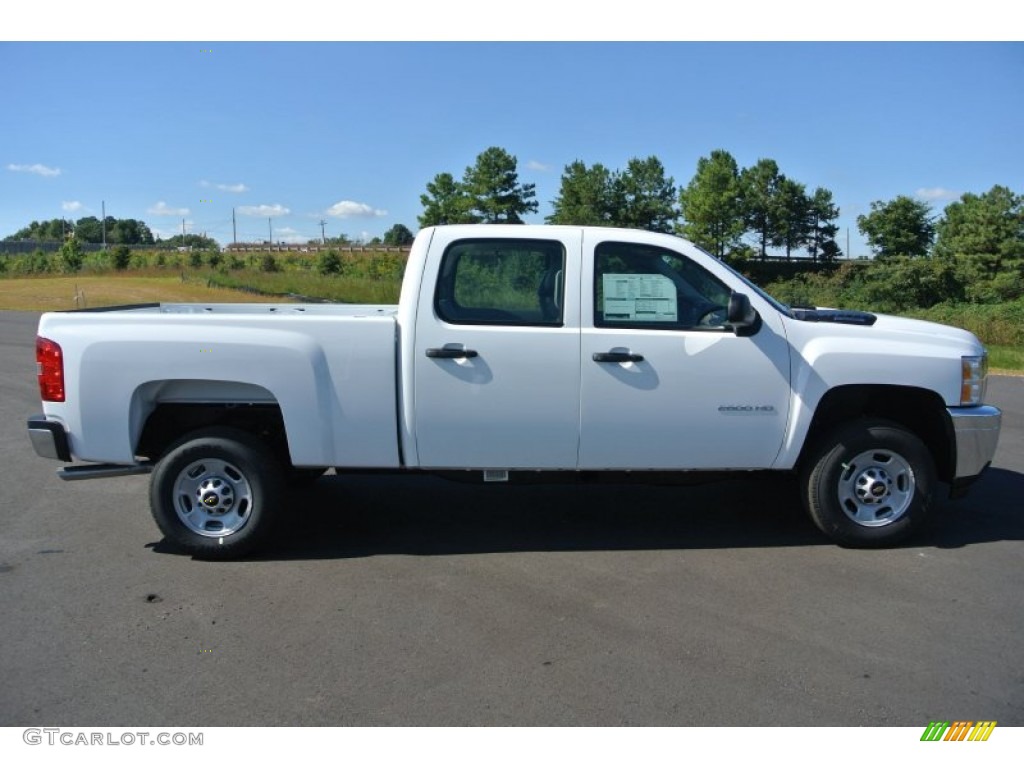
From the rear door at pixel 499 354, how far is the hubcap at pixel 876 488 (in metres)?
1.81

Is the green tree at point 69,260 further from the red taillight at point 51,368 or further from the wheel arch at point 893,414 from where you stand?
the wheel arch at point 893,414

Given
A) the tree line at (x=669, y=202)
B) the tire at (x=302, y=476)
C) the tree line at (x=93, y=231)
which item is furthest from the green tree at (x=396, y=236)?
the tire at (x=302, y=476)

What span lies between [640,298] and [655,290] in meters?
0.11

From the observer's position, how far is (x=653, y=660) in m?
4.17

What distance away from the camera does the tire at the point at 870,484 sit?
223 inches

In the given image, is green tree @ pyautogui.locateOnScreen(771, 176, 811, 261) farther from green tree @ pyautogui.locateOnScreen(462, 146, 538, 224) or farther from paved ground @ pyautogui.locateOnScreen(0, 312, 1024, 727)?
paved ground @ pyautogui.locateOnScreen(0, 312, 1024, 727)

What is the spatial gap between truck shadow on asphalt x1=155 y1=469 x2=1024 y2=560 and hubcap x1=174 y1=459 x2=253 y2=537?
0.32 m

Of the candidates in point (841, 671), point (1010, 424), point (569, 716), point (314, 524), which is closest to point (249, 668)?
point (569, 716)

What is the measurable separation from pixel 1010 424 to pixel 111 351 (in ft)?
31.7

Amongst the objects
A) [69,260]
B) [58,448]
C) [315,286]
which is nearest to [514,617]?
A: [58,448]

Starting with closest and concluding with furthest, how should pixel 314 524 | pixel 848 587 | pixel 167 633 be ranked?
pixel 167 633 < pixel 848 587 < pixel 314 524

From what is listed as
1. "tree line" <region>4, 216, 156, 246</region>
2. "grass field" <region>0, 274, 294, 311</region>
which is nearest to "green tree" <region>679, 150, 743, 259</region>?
"grass field" <region>0, 274, 294, 311</region>

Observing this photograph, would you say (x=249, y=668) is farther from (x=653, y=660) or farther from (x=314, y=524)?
(x=314, y=524)

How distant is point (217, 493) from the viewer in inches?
220
